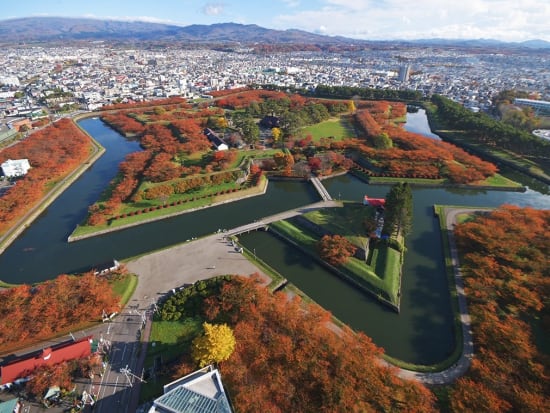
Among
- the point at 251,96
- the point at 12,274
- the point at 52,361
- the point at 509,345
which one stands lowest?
the point at 12,274

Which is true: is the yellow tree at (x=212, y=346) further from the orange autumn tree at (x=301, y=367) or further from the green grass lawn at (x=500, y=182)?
the green grass lawn at (x=500, y=182)

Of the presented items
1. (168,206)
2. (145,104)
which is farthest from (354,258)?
(145,104)

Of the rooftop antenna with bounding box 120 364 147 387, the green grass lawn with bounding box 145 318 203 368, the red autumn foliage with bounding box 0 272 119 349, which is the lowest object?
the rooftop antenna with bounding box 120 364 147 387

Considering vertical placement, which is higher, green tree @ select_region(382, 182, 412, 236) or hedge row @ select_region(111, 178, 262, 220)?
green tree @ select_region(382, 182, 412, 236)

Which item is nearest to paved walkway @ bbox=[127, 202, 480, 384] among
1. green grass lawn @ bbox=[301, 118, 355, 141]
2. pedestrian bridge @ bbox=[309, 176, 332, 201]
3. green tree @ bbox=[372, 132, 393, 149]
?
pedestrian bridge @ bbox=[309, 176, 332, 201]

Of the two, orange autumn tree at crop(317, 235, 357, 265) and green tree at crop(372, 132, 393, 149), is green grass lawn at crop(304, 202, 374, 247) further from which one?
green tree at crop(372, 132, 393, 149)

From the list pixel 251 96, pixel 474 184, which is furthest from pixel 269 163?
pixel 251 96

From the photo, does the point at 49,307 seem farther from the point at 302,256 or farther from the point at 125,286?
the point at 302,256

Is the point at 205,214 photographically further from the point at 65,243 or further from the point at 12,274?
the point at 12,274
